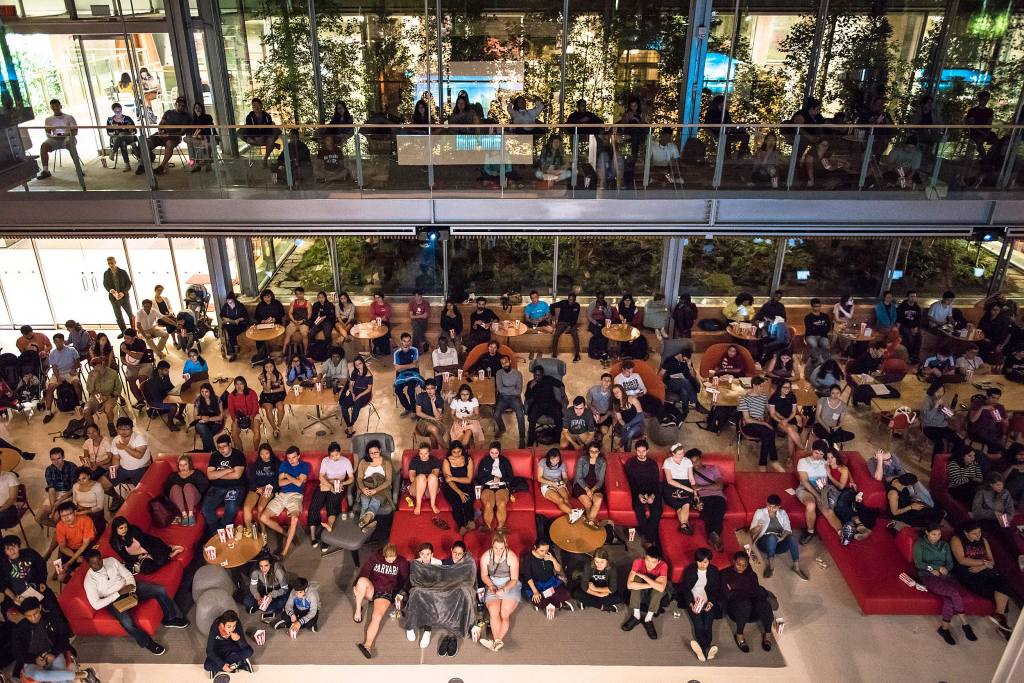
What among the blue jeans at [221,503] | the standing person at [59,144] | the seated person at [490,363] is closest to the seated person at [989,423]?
the seated person at [490,363]

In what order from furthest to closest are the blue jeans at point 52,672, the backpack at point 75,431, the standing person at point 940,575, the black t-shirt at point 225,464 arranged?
the backpack at point 75,431, the black t-shirt at point 225,464, the standing person at point 940,575, the blue jeans at point 52,672

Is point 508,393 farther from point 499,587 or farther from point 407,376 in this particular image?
point 499,587

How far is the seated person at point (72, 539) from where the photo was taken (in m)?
8.09

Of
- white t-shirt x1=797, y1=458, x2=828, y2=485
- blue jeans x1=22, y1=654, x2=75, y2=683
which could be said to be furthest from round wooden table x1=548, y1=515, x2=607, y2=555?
blue jeans x1=22, y1=654, x2=75, y2=683

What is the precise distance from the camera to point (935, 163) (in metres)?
11.2

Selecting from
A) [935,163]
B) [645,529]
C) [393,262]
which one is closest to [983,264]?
[935,163]

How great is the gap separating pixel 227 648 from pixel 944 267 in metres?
13.2

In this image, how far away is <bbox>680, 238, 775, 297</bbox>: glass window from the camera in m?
14.0

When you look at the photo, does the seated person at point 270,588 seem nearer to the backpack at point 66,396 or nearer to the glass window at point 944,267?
the backpack at point 66,396

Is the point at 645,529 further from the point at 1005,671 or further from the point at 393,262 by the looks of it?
the point at 393,262

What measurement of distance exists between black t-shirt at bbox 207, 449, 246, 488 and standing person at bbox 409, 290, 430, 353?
453 centimetres

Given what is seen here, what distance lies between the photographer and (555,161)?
1127cm

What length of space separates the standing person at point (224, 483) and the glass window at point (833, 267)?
9.95 metres

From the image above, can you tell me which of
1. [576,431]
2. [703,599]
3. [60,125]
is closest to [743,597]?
[703,599]
